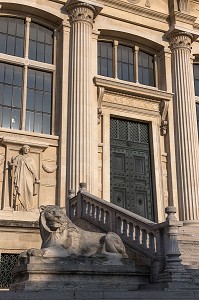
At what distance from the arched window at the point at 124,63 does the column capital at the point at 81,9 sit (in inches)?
61.9

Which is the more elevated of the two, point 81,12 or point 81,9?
point 81,9

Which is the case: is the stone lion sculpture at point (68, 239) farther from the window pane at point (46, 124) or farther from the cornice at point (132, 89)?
the cornice at point (132, 89)

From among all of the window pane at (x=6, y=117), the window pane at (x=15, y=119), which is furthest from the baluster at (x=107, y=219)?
the window pane at (x=6, y=117)

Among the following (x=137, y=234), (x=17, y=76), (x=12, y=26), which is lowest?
(x=137, y=234)

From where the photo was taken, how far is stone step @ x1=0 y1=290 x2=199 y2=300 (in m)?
7.39

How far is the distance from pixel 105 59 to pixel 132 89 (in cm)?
182

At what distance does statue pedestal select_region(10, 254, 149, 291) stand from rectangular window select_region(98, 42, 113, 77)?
33.8 feet

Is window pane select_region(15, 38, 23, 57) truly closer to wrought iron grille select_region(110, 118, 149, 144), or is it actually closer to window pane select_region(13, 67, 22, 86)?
window pane select_region(13, 67, 22, 86)

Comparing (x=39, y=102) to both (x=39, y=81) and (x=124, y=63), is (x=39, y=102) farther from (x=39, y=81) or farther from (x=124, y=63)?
(x=124, y=63)

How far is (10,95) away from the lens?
53.1ft

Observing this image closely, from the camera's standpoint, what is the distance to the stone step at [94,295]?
739 cm

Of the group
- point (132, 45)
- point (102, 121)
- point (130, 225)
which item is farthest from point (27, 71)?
point (130, 225)

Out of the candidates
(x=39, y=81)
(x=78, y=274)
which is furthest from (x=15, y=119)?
(x=78, y=274)

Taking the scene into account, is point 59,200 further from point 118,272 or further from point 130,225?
point 118,272
